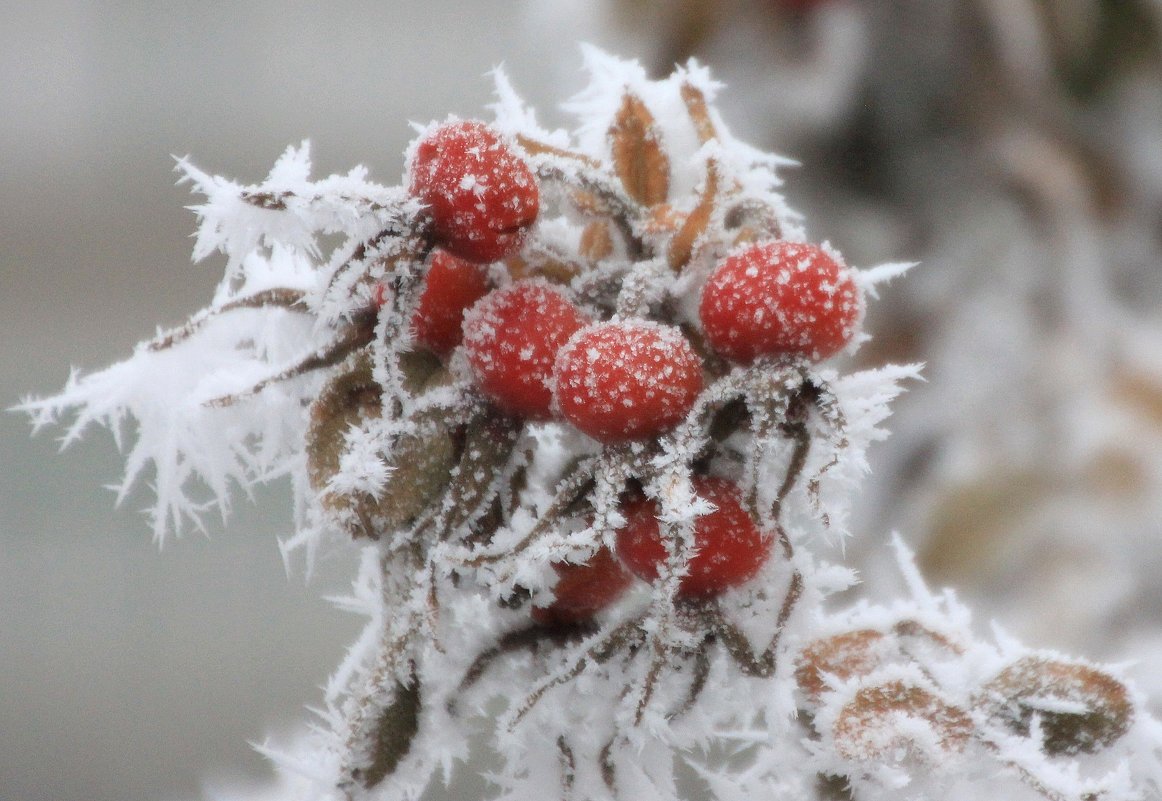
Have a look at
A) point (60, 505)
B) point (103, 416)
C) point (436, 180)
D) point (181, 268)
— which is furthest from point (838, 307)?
point (181, 268)

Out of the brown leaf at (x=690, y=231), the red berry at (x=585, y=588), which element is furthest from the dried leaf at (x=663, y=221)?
the red berry at (x=585, y=588)

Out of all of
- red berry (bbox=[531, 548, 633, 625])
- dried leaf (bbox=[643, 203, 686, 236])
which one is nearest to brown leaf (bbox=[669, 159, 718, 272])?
dried leaf (bbox=[643, 203, 686, 236])

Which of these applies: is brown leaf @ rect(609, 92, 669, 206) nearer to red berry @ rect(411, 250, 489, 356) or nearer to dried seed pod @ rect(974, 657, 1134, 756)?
red berry @ rect(411, 250, 489, 356)

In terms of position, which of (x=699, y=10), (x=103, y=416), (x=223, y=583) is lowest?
(x=103, y=416)

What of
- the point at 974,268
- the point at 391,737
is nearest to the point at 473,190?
the point at 391,737

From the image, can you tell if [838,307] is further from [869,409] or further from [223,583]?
[223,583]

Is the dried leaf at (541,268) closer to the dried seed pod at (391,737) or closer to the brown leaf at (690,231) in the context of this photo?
the brown leaf at (690,231)
